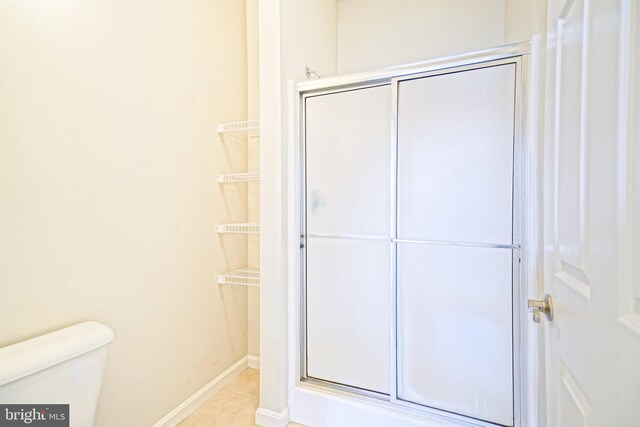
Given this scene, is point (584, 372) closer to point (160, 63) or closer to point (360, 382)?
point (360, 382)

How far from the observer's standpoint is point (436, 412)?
145cm

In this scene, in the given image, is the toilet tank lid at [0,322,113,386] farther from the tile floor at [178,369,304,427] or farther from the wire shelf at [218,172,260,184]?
the wire shelf at [218,172,260,184]

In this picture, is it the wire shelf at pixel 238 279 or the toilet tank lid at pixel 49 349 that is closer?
the toilet tank lid at pixel 49 349

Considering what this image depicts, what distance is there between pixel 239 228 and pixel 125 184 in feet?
2.32

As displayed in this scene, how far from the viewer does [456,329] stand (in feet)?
4.66

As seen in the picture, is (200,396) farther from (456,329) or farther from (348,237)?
(456,329)

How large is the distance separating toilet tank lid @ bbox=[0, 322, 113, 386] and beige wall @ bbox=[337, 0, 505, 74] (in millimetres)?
2295

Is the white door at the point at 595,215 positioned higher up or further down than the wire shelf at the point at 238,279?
higher up

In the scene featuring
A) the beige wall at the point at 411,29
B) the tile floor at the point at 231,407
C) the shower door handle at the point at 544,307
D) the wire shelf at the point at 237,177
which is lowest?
the tile floor at the point at 231,407

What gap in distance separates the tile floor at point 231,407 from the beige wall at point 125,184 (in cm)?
14

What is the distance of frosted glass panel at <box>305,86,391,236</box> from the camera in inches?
62.0

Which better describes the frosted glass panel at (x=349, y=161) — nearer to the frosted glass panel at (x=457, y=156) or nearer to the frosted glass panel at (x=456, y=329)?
the frosted glass panel at (x=457, y=156)

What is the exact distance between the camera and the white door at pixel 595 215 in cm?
45

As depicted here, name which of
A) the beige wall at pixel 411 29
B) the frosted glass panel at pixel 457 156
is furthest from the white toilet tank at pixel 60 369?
the beige wall at pixel 411 29
